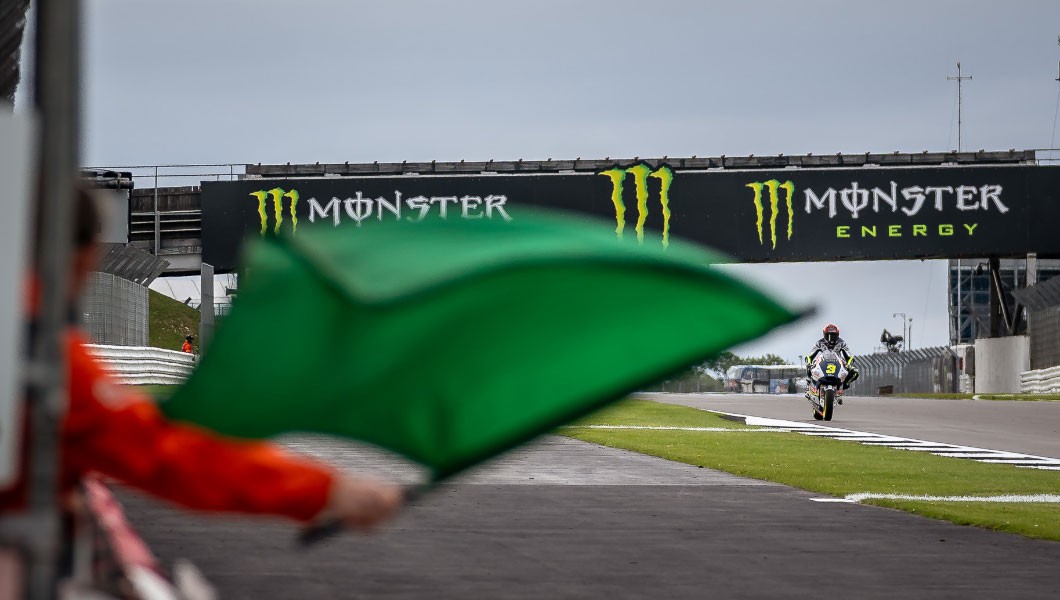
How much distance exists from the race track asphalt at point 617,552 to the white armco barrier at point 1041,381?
35.4 m

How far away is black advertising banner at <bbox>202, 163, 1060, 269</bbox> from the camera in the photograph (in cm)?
4675

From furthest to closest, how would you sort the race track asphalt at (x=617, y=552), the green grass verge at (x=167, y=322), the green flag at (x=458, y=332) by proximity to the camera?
the green grass verge at (x=167, y=322), the race track asphalt at (x=617, y=552), the green flag at (x=458, y=332)

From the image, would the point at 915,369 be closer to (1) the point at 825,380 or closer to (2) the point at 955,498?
(1) the point at 825,380

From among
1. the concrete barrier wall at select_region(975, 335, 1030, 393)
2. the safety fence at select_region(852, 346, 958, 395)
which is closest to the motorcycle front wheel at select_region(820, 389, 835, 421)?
the concrete barrier wall at select_region(975, 335, 1030, 393)

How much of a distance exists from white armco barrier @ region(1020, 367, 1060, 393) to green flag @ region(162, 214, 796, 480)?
46.0m

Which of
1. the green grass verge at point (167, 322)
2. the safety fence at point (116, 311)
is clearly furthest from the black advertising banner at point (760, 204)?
the green grass verge at point (167, 322)

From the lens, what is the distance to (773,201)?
46.8m

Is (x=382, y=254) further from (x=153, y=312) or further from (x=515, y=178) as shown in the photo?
(x=153, y=312)

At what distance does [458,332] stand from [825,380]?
27174 millimetres

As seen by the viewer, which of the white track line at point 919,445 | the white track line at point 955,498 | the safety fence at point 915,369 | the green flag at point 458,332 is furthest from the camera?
the safety fence at point 915,369

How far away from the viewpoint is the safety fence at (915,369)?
6028 cm

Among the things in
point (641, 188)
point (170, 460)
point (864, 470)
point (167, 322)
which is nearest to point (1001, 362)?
point (641, 188)

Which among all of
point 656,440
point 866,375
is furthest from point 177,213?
point 866,375

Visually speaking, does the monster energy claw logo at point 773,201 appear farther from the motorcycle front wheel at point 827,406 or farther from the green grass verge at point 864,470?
the green grass verge at point 864,470
